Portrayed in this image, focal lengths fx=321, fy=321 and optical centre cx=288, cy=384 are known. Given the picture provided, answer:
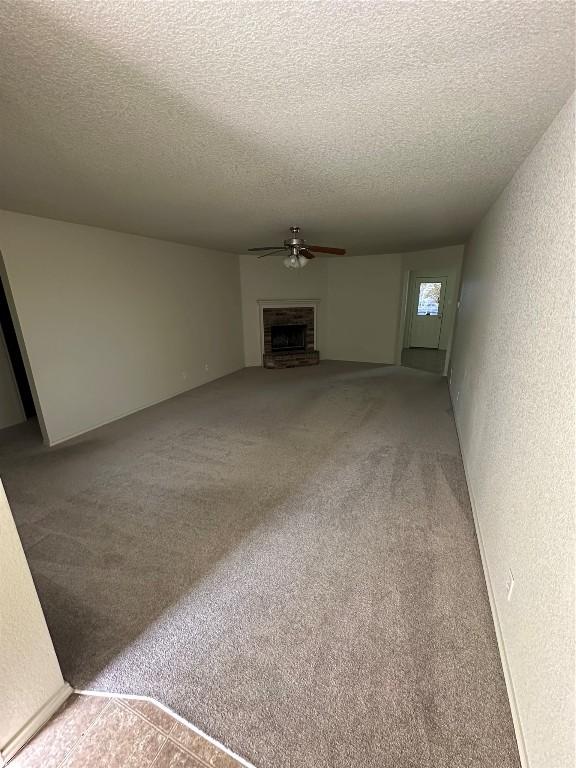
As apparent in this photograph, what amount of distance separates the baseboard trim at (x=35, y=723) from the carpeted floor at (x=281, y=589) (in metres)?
0.08

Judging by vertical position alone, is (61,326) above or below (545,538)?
above

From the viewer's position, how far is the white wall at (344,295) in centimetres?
627

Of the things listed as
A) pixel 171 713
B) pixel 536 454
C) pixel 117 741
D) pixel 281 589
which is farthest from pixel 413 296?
pixel 117 741

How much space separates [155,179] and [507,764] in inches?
127

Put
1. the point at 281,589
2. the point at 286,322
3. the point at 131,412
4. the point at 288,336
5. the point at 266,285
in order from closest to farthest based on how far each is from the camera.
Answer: the point at 281,589 < the point at 131,412 < the point at 266,285 < the point at 286,322 < the point at 288,336

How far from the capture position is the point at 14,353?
400 cm

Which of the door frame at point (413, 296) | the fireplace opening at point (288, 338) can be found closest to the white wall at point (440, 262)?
the door frame at point (413, 296)

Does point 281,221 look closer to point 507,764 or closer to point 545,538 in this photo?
point 545,538

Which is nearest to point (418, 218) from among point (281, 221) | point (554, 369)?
point (281, 221)

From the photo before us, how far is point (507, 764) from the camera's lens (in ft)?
3.45

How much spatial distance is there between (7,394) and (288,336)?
15.2ft

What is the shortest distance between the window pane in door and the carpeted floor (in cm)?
555

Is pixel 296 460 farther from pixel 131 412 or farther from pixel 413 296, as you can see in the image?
pixel 413 296

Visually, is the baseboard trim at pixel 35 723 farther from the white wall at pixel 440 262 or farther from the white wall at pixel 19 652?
the white wall at pixel 440 262
